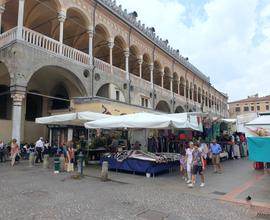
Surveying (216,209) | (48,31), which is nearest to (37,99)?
(48,31)

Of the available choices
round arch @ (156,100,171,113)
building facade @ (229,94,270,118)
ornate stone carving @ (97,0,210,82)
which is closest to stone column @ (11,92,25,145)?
ornate stone carving @ (97,0,210,82)

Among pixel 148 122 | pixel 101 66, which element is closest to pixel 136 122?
pixel 148 122

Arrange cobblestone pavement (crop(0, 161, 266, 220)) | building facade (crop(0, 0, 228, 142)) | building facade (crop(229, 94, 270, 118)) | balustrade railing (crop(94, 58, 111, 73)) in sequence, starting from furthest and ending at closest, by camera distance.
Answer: building facade (crop(229, 94, 270, 118)) → balustrade railing (crop(94, 58, 111, 73)) → building facade (crop(0, 0, 228, 142)) → cobblestone pavement (crop(0, 161, 266, 220))

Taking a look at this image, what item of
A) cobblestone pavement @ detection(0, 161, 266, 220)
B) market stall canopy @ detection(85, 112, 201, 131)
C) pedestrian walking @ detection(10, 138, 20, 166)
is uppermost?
market stall canopy @ detection(85, 112, 201, 131)

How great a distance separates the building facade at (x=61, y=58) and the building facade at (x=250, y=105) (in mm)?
61276

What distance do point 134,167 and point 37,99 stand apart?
1325 cm

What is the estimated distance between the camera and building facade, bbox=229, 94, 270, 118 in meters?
78.8

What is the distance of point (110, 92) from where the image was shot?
20.8 meters

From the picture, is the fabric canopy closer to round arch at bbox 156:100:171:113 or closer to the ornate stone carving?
the ornate stone carving

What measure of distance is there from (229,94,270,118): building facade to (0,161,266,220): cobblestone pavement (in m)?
76.4

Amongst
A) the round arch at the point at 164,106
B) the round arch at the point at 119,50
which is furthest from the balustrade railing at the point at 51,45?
the round arch at the point at 164,106

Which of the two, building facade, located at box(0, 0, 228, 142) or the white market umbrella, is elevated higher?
building facade, located at box(0, 0, 228, 142)

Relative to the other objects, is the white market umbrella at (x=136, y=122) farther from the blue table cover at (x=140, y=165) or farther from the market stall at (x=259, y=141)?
the market stall at (x=259, y=141)

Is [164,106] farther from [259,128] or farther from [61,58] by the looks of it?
[259,128]
